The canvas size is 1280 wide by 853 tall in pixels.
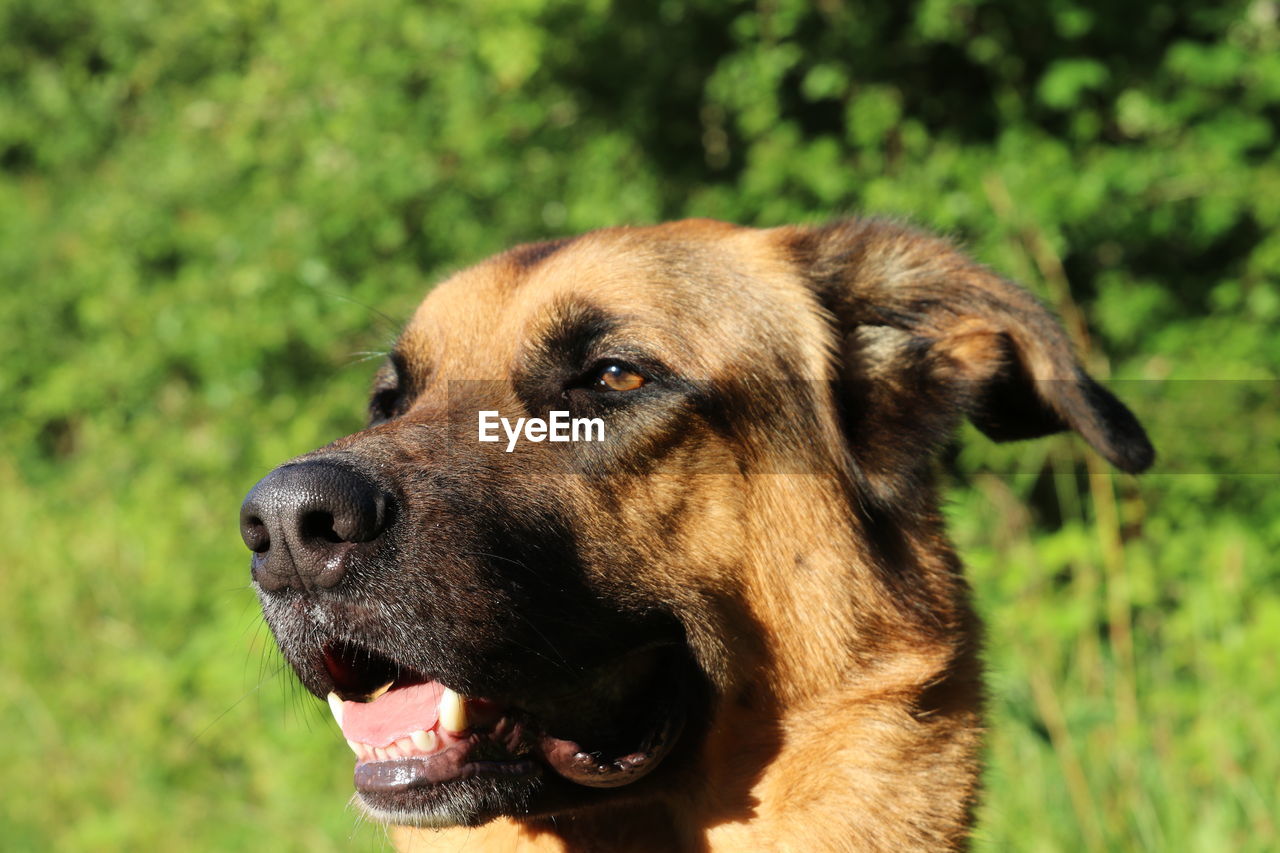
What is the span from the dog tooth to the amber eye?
0.85m

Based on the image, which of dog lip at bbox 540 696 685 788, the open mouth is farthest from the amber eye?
dog lip at bbox 540 696 685 788

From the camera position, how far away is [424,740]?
7.77 feet

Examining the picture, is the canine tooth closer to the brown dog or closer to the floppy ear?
the brown dog

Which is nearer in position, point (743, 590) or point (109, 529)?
point (743, 590)

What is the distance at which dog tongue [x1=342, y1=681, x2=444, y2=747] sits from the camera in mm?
2420

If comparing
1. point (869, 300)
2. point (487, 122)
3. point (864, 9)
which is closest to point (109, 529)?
point (487, 122)

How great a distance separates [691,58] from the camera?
6902 millimetres

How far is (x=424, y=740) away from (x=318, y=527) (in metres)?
0.50

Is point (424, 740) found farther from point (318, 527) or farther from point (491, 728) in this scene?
point (318, 527)

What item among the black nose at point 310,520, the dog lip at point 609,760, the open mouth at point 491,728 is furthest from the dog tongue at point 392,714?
the black nose at point 310,520

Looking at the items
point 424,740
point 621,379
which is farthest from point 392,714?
point 621,379

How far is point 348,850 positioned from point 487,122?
3.87 m

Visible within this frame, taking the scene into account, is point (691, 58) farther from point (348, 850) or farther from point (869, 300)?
point (348, 850)

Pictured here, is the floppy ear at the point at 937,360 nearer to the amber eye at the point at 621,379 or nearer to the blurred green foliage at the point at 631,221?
the amber eye at the point at 621,379
